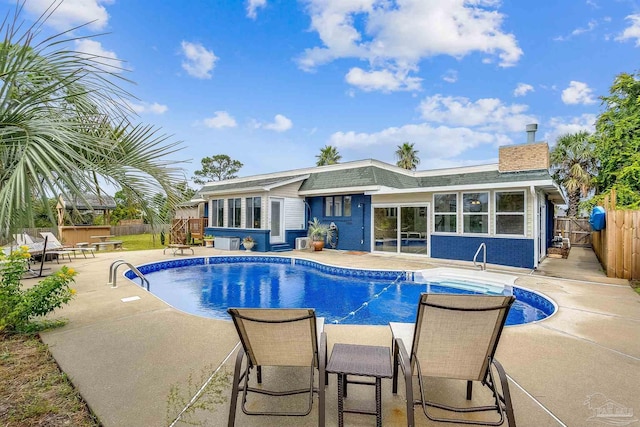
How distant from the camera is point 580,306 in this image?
5.67 meters

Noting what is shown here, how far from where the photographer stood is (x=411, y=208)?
487 inches

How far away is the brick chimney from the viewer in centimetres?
1102

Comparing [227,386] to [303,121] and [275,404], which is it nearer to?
[275,404]

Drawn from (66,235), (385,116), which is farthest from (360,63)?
(66,235)

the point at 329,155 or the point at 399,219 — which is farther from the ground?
the point at 329,155

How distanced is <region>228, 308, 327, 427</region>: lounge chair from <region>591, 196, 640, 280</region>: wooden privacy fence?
31.0ft

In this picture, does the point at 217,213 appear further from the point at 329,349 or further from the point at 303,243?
the point at 329,349

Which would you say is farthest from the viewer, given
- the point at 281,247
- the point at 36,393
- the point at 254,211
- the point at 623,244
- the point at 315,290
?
the point at 254,211

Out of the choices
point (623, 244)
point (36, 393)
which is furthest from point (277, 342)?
point (623, 244)

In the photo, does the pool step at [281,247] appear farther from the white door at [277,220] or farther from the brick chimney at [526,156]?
the brick chimney at [526,156]

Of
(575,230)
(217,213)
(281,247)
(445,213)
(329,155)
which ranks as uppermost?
(329,155)

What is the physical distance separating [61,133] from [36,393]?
2452 mm

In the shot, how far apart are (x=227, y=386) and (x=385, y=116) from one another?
20920mm

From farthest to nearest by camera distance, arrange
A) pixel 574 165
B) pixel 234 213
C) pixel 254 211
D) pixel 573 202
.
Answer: pixel 573 202, pixel 574 165, pixel 234 213, pixel 254 211
